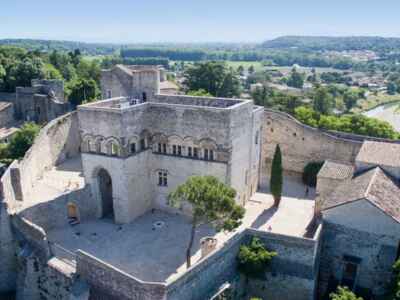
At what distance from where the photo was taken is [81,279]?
1923 centimetres

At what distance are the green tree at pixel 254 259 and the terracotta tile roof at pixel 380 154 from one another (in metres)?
9.85

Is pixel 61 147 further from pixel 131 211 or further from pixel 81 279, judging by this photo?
pixel 81 279

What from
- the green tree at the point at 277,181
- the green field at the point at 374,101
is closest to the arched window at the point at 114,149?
the green tree at the point at 277,181

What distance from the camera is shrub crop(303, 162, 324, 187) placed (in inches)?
1340

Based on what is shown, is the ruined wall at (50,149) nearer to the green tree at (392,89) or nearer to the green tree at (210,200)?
the green tree at (210,200)

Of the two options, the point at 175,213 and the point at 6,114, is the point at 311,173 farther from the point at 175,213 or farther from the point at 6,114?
the point at 6,114

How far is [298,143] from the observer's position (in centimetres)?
3588

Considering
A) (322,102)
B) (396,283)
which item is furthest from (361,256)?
(322,102)

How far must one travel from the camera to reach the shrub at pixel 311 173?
34.0m

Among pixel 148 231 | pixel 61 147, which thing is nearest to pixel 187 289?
pixel 148 231

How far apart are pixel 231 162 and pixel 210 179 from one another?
5.14 m

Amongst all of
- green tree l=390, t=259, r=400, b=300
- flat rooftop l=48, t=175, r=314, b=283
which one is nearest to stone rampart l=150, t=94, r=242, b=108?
flat rooftop l=48, t=175, r=314, b=283

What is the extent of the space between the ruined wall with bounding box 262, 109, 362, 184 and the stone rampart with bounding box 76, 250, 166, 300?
22249mm

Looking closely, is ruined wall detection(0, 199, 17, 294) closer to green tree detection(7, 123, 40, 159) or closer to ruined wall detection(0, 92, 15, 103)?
green tree detection(7, 123, 40, 159)
